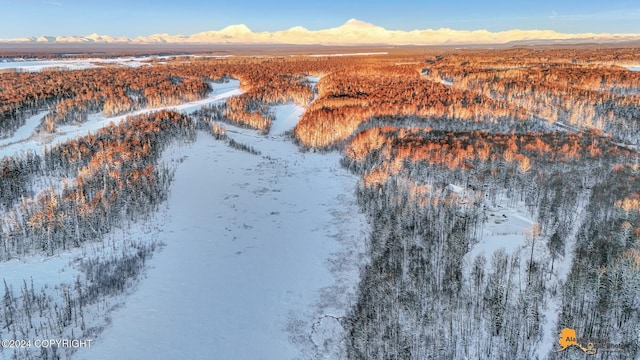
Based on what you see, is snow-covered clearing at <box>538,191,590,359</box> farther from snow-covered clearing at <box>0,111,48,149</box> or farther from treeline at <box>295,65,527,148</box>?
snow-covered clearing at <box>0,111,48,149</box>

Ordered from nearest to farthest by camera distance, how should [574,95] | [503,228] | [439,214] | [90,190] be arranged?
[503,228] → [439,214] → [90,190] → [574,95]

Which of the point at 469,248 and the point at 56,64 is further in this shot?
the point at 56,64

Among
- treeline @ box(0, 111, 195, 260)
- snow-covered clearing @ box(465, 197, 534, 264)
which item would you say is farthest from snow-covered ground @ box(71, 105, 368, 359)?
snow-covered clearing @ box(465, 197, 534, 264)

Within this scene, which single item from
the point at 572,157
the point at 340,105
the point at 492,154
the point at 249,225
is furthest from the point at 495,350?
the point at 340,105

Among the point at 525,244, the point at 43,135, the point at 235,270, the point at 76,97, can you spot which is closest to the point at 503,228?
the point at 525,244

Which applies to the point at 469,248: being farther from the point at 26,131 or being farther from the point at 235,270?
the point at 26,131
